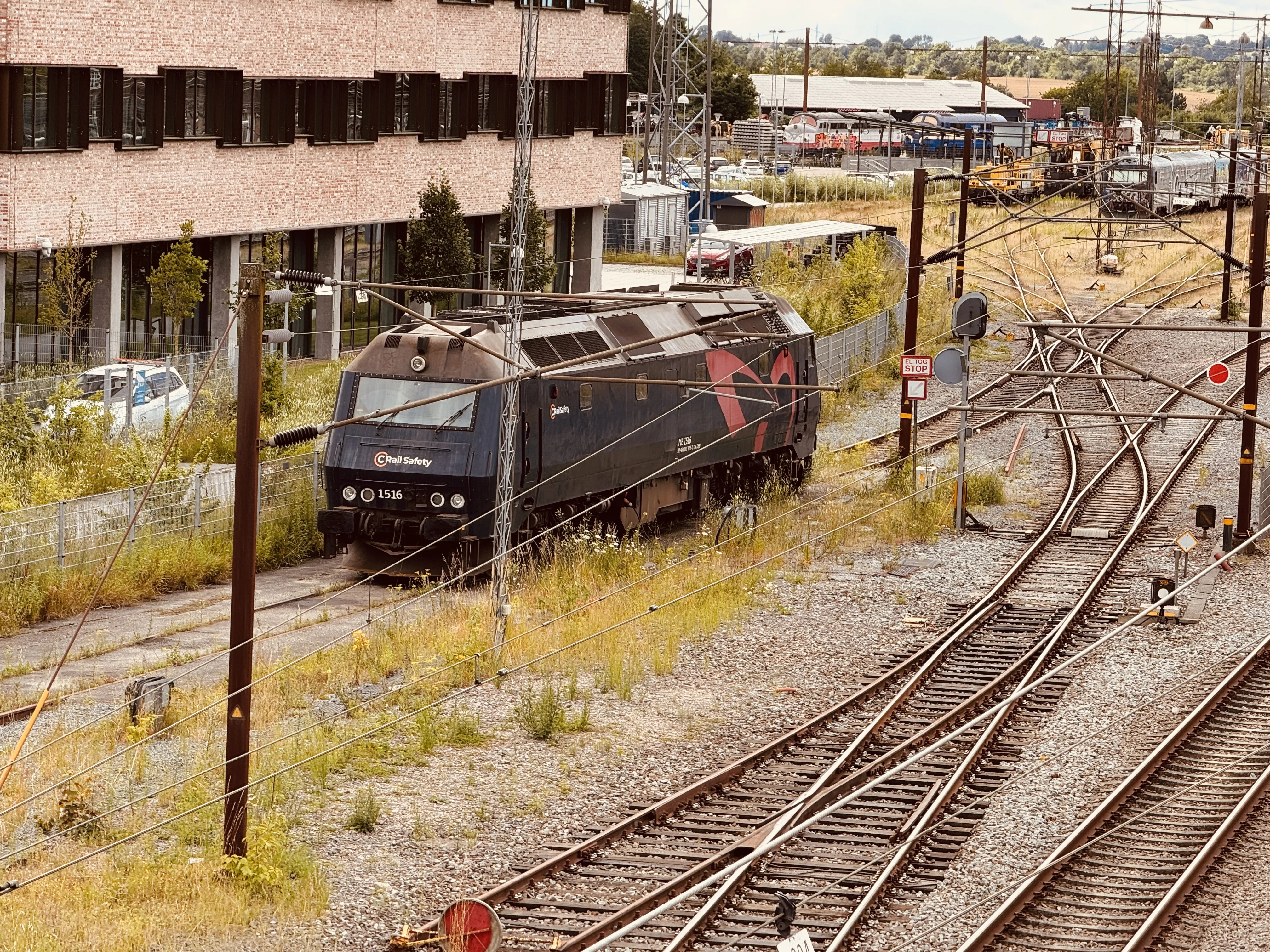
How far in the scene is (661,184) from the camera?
219 feet

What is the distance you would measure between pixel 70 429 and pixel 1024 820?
55.1 feet

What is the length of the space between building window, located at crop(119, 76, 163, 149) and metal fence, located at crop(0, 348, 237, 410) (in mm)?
4491

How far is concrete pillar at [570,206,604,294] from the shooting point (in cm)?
5572

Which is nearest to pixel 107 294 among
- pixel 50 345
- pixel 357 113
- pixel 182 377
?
pixel 50 345

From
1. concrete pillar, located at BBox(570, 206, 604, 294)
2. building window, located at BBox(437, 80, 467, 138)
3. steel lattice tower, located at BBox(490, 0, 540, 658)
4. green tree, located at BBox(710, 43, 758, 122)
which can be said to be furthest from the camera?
green tree, located at BBox(710, 43, 758, 122)

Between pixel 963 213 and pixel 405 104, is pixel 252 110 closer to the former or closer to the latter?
pixel 405 104

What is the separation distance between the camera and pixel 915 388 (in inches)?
1169

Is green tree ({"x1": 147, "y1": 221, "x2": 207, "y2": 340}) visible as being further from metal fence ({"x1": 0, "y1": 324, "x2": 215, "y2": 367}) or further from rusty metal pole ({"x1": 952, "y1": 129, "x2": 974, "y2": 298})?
rusty metal pole ({"x1": 952, "y1": 129, "x2": 974, "y2": 298})

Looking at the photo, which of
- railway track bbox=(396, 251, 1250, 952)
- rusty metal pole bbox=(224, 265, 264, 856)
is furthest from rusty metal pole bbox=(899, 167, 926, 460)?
rusty metal pole bbox=(224, 265, 264, 856)

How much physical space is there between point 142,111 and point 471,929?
2931 centimetres

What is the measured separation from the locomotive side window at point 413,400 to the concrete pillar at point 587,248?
105ft

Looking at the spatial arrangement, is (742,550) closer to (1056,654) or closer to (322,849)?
(1056,654)

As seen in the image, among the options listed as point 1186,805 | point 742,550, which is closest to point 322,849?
point 1186,805

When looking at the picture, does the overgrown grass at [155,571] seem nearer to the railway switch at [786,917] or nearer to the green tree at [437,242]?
the railway switch at [786,917]
